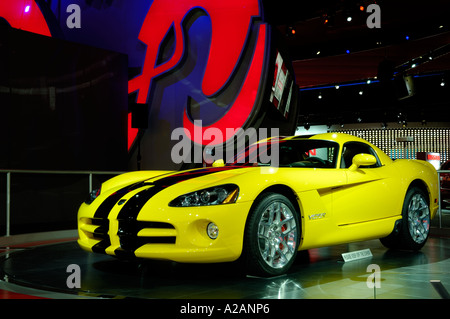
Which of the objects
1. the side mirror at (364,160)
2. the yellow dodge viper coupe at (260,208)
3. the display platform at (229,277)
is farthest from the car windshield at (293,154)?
the display platform at (229,277)

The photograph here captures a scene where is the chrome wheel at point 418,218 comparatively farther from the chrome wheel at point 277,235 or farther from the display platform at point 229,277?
the chrome wheel at point 277,235

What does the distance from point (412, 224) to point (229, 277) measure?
288 centimetres

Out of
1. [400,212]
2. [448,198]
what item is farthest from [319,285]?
[448,198]

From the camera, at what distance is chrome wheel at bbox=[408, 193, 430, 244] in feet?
21.4

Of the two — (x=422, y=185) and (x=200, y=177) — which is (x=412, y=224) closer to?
(x=422, y=185)

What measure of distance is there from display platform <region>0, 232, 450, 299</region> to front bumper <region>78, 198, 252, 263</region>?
26cm

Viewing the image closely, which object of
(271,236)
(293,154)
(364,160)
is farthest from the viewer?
(293,154)

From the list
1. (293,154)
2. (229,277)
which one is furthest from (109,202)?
(293,154)

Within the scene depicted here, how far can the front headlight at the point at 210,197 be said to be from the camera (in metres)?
4.39

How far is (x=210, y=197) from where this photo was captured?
4422 mm

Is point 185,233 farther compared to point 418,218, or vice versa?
point 418,218

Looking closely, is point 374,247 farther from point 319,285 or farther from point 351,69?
point 351,69

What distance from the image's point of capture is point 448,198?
1407cm
